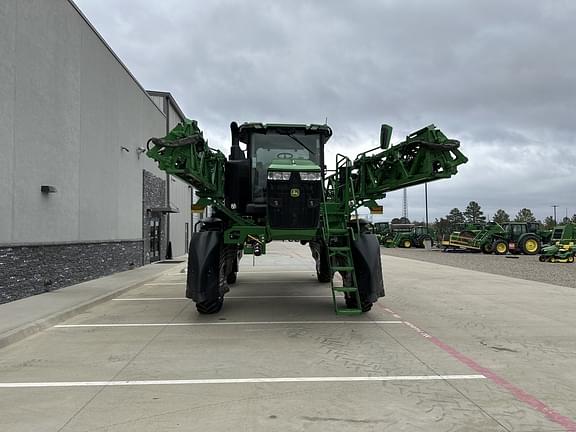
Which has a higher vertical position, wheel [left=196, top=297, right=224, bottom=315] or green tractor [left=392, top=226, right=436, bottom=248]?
green tractor [left=392, top=226, right=436, bottom=248]

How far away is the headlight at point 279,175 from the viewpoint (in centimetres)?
834

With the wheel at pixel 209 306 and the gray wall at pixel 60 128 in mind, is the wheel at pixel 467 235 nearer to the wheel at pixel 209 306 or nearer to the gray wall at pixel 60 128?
the gray wall at pixel 60 128

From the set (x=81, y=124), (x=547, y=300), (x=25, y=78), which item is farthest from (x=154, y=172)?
(x=547, y=300)

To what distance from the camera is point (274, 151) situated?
9758mm

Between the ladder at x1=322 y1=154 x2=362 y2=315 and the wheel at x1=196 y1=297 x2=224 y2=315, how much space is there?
7.30 feet

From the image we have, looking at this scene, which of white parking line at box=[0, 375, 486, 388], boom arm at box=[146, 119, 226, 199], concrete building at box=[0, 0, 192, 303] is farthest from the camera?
concrete building at box=[0, 0, 192, 303]

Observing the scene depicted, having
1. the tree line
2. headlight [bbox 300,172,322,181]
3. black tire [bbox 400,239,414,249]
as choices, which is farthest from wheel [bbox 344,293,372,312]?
the tree line

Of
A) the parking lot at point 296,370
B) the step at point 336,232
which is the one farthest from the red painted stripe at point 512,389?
the step at point 336,232

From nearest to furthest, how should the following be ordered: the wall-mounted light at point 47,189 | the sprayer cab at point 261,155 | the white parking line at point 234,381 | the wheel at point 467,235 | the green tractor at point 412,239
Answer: the white parking line at point 234,381
the sprayer cab at point 261,155
the wall-mounted light at point 47,189
the wheel at point 467,235
the green tractor at point 412,239

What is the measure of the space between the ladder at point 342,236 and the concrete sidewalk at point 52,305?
5.03 meters

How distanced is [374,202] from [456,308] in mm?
2994

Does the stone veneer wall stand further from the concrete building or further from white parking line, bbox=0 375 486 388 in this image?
white parking line, bbox=0 375 486 388

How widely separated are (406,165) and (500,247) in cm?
3118

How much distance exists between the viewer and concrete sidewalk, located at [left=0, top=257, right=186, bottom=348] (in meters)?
7.73
